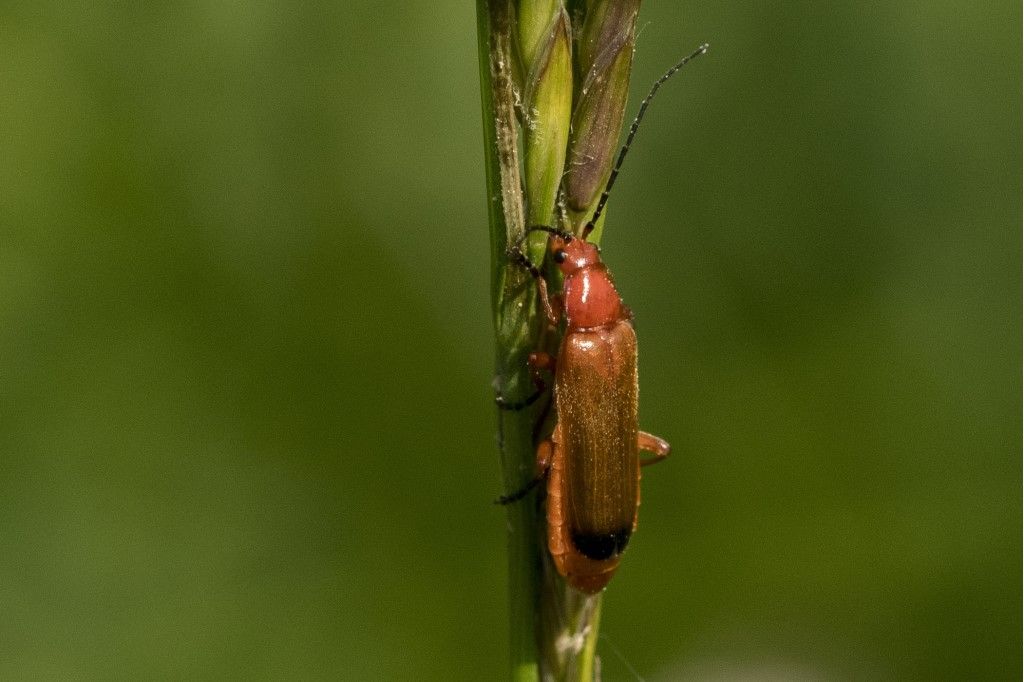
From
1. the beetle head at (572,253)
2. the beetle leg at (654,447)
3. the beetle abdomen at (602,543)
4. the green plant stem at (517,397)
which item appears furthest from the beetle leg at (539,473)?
the beetle leg at (654,447)

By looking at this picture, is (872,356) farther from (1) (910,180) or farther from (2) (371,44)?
(2) (371,44)

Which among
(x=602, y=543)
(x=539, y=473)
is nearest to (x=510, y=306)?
(x=539, y=473)

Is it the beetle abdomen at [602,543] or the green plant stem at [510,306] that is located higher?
the green plant stem at [510,306]

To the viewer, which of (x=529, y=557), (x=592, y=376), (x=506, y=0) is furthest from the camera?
(x=592, y=376)

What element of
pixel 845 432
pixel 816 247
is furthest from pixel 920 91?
pixel 845 432

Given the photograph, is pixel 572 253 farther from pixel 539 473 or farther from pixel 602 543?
pixel 602 543

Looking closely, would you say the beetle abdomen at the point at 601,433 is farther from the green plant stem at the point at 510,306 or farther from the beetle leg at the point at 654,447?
the green plant stem at the point at 510,306
